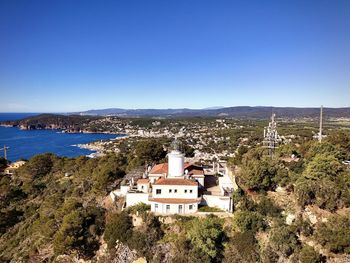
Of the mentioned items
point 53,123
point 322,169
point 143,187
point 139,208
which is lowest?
point 53,123

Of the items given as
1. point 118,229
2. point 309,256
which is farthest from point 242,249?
point 118,229

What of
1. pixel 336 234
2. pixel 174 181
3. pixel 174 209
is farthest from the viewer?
pixel 174 181

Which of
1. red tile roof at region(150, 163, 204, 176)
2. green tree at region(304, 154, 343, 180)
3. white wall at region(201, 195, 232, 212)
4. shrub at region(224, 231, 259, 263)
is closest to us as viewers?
shrub at region(224, 231, 259, 263)

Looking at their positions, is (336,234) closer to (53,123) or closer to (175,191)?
(175,191)

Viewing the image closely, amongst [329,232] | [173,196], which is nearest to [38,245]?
[173,196]

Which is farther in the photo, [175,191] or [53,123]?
[53,123]

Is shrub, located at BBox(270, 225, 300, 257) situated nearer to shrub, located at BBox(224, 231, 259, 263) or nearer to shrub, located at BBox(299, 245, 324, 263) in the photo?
shrub, located at BBox(299, 245, 324, 263)

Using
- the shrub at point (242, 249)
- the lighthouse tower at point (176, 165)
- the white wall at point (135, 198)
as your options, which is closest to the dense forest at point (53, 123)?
the white wall at point (135, 198)

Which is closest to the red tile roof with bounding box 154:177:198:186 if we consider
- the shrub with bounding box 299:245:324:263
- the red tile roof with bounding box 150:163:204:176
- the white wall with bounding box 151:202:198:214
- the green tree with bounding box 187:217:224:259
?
the white wall with bounding box 151:202:198:214

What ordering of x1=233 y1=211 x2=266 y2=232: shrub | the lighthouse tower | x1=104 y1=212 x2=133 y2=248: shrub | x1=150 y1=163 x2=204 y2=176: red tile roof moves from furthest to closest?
x1=150 y1=163 x2=204 y2=176: red tile roof → the lighthouse tower → x1=104 y1=212 x2=133 y2=248: shrub → x1=233 y1=211 x2=266 y2=232: shrub
